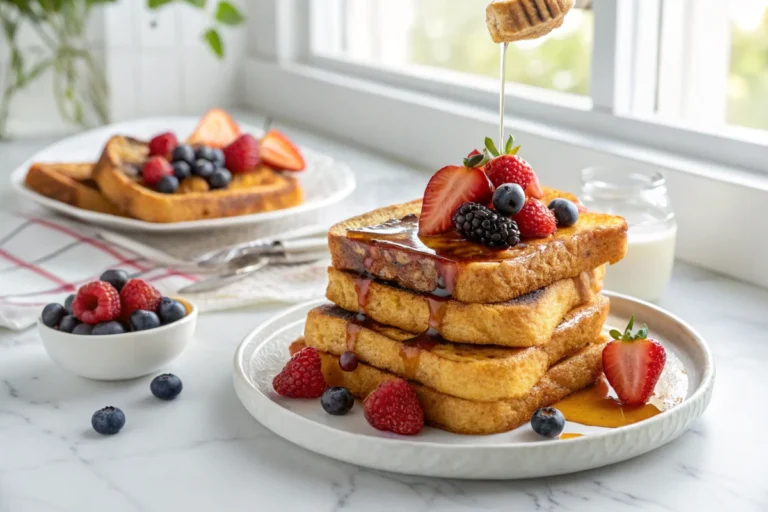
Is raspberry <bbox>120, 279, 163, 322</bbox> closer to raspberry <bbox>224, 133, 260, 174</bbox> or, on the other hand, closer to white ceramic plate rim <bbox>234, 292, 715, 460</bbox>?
white ceramic plate rim <bbox>234, 292, 715, 460</bbox>

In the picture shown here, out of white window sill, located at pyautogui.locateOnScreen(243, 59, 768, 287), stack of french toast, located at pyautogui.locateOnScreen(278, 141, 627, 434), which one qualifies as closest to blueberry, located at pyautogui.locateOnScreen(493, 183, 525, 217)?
stack of french toast, located at pyautogui.locateOnScreen(278, 141, 627, 434)

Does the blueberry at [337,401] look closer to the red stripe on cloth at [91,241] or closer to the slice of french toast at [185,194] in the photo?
the red stripe on cloth at [91,241]

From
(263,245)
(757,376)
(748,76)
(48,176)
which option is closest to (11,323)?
(263,245)

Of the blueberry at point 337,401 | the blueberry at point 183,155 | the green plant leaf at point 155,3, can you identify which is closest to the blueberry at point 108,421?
the blueberry at point 337,401

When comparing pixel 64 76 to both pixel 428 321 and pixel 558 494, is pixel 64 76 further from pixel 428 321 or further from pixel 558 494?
pixel 558 494

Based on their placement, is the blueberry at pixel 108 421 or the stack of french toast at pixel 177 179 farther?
the stack of french toast at pixel 177 179

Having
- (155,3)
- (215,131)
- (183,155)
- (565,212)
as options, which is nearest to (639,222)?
(565,212)

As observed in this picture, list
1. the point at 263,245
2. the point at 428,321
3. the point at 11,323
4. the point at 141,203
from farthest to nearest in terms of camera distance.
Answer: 1. the point at 141,203
2. the point at 263,245
3. the point at 11,323
4. the point at 428,321
